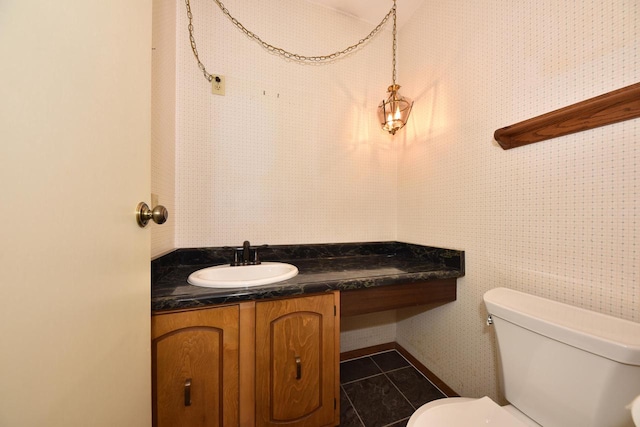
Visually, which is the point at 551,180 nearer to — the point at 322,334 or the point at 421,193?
the point at 421,193

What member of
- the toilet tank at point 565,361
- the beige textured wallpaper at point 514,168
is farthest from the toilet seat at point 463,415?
the beige textured wallpaper at point 514,168

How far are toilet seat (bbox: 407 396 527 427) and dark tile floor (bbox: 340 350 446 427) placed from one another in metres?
0.55

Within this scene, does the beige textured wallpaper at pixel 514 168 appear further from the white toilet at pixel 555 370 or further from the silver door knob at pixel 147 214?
the silver door knob at pixel 147 214

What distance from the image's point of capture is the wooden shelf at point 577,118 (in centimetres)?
70

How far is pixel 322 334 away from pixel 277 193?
0.89m

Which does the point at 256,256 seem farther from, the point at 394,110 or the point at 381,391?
the point at 394,110

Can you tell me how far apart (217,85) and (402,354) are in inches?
91.2

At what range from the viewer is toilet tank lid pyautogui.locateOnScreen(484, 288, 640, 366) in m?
0.58

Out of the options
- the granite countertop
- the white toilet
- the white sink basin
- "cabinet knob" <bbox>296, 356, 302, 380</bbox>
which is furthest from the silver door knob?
the white toilet

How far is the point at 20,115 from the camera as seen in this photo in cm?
31

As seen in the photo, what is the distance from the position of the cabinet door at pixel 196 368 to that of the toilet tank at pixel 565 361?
3.48 ft

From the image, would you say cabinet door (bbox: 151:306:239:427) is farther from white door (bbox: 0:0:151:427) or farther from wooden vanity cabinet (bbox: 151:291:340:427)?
white door (bbox: 0:0:151:427)

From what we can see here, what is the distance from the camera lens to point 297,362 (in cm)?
98

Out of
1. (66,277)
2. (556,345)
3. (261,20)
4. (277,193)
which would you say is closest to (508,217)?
(556,345)
